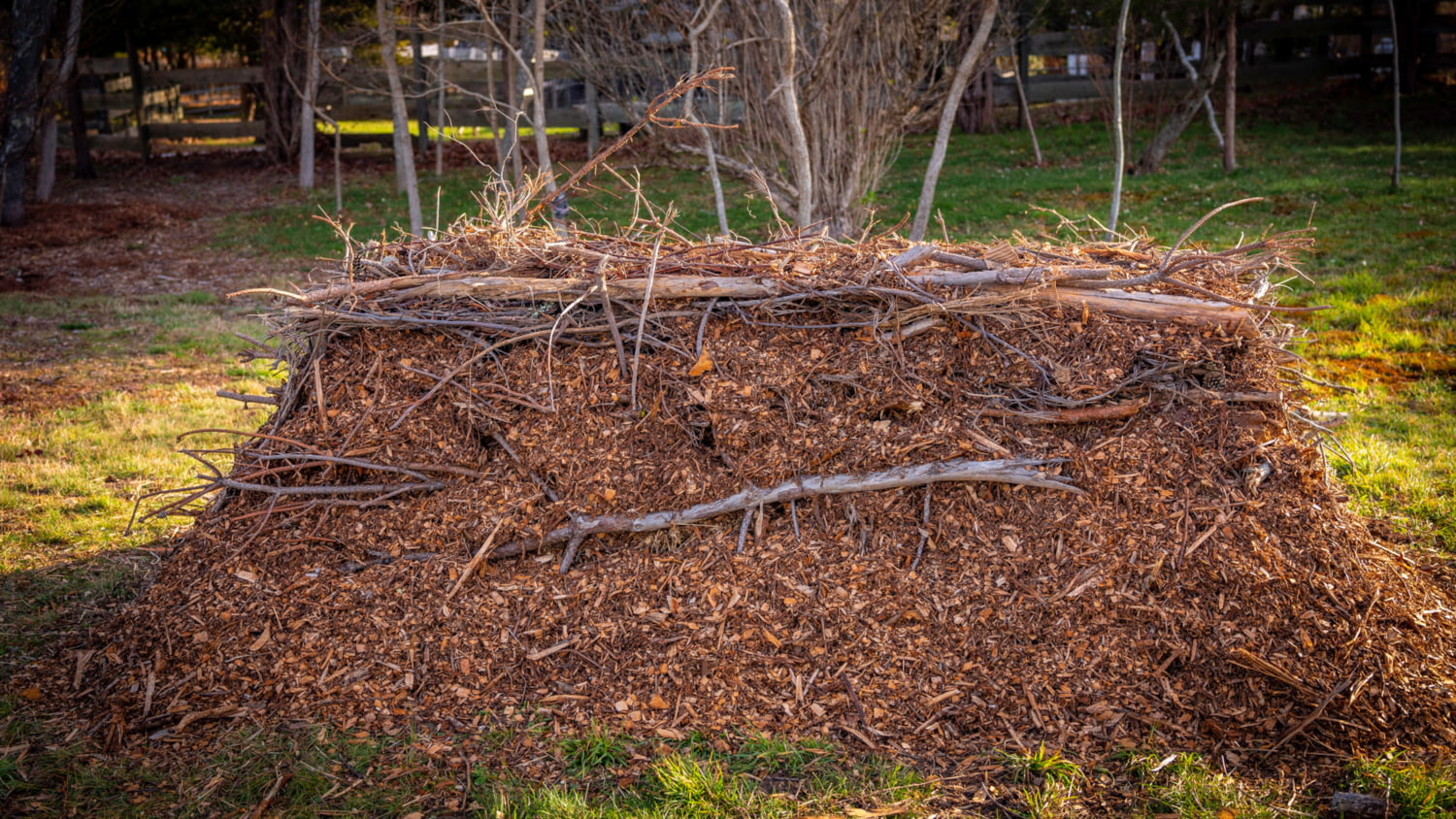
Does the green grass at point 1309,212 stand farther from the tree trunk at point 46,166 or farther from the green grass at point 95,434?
the tree trunk at point 46,166

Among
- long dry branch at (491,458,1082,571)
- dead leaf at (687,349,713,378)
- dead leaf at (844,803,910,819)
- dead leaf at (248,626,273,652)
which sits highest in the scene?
dead leaf at (687,349,713,378)

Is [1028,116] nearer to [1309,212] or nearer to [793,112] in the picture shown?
[1309,212]

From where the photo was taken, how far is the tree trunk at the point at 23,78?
1244cm

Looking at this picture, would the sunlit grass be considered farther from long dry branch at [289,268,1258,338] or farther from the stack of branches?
long dry branch at [289,268,1258,338]

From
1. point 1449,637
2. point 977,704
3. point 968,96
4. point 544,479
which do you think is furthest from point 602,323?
point 968,96

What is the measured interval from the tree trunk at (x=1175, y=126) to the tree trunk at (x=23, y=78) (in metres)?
15.8

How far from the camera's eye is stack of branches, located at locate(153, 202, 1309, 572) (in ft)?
12.1

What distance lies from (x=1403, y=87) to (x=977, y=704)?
1993cm

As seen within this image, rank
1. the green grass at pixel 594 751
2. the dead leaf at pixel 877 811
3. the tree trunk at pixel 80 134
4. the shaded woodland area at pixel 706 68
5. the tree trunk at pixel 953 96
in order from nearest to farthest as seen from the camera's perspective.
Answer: the dead leaf at pixel 877 811 < the green grass at pixel 594 751 < the tree trunk at pixel 953 96 < the shaded woodland area at pixel 706 68 < the tree trunk at pixel 80 134

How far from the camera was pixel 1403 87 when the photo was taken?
1770 centimetres

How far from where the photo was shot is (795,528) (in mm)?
3619

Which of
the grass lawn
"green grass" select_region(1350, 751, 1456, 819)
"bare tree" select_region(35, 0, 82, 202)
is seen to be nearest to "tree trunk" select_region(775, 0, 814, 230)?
the grass lawn

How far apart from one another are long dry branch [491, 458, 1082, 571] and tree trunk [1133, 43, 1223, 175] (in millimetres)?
13025

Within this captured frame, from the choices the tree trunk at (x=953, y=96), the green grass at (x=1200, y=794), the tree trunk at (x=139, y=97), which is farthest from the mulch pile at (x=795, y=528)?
the tree trunk at (x=139, y=97)
